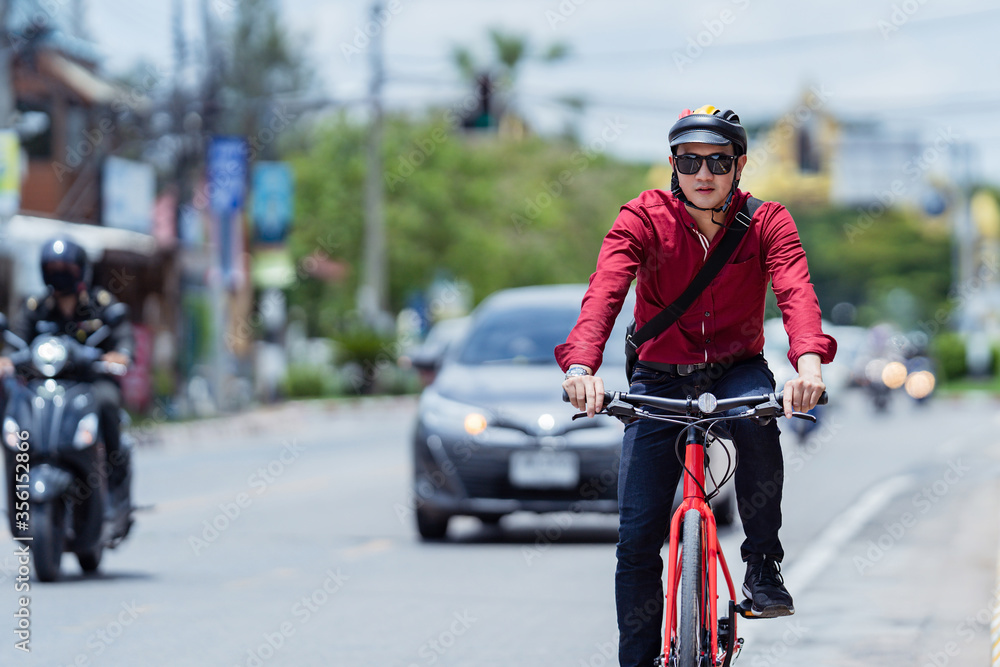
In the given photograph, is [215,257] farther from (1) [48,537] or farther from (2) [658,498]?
(2) [658,498]

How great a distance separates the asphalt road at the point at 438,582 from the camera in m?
6.95

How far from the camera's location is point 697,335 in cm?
493

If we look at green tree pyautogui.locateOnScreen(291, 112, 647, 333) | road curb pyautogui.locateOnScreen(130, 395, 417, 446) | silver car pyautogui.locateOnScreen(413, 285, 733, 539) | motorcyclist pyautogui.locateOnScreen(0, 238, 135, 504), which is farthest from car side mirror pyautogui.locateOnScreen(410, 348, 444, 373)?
green tree pyautogui.locateOnScreen(291, 112, 647, 333)

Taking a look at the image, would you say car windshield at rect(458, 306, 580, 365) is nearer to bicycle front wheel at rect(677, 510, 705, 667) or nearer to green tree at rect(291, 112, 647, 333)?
bicycle front wheel at rect(677, 510, 705, 667)

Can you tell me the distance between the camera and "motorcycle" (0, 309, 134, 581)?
841 cm

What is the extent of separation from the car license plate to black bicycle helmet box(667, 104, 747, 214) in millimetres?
5622

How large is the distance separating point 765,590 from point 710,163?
1.25 meters

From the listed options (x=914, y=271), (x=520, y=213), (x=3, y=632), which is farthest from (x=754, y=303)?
Answer: (x=914, y=271)

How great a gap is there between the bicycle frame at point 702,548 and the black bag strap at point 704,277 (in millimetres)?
319

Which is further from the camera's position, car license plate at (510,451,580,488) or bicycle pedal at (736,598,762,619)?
car license plate at (510,451,580,488)

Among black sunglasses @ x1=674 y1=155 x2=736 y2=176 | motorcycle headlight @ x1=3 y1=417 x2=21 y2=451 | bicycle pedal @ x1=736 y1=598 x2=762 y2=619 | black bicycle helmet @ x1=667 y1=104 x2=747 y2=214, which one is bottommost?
bicycle pedal @ x1=736 y1=598 x2=762 y2=619

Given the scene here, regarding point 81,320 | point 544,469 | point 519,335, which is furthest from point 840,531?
point 81,320

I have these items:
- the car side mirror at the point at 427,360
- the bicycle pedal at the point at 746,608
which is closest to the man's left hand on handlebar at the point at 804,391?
the bicycle pedal at the point at 746,608

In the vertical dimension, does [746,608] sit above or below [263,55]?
below
